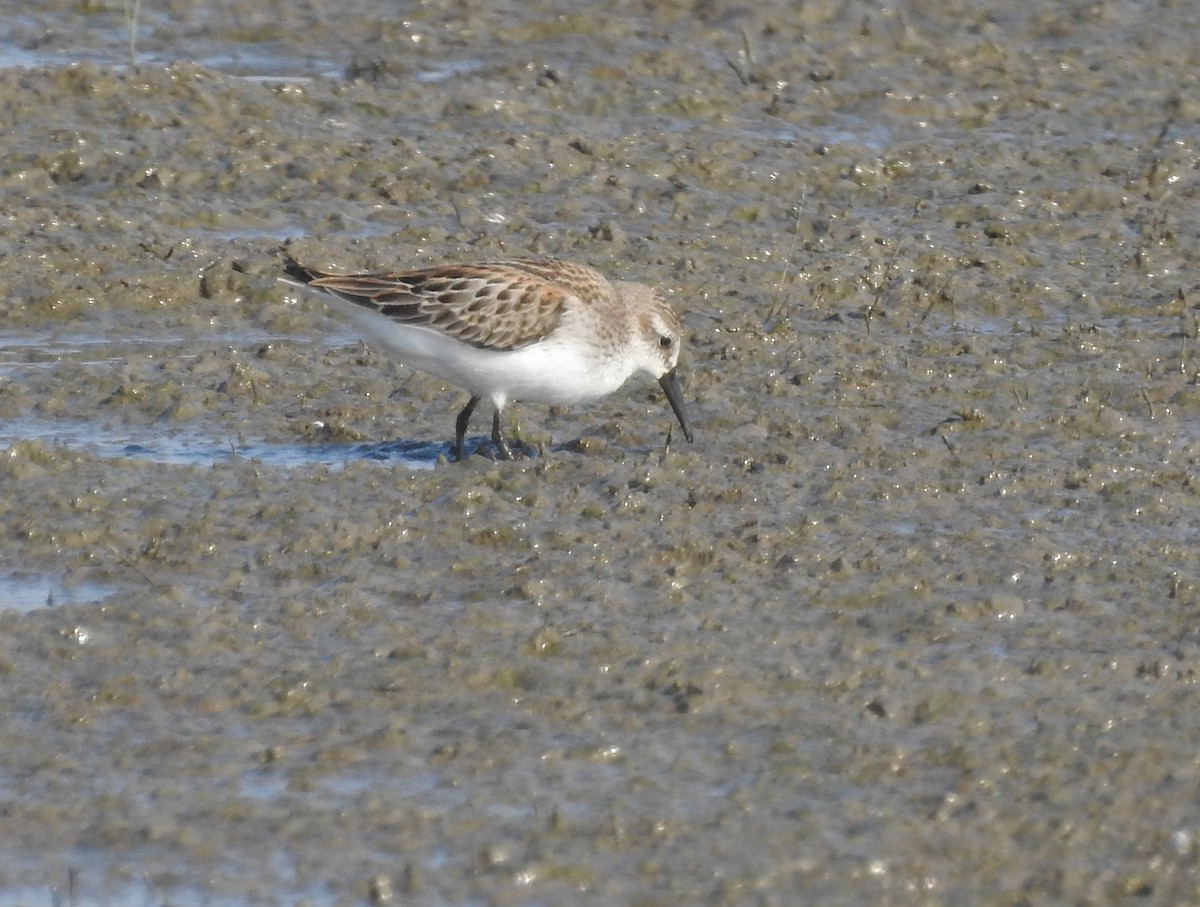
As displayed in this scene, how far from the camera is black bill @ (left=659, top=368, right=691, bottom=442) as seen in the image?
9.87 meters

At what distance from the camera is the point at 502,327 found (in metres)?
9.45

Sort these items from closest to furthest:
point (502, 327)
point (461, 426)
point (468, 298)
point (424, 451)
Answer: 1. point (502, 327)
2. point (468, 298)
3. point (461, 426)
4. point (424, 451)

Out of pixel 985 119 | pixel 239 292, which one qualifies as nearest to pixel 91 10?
pixel 239 292

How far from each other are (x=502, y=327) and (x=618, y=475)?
2.86 ft

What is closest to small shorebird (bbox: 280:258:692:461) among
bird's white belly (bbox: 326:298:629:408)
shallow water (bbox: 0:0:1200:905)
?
bird's white belly (bbox: 326:298:629:408)

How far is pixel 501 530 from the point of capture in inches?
341

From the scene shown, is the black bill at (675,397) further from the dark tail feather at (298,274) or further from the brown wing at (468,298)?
the dark tail feather at (298,274)

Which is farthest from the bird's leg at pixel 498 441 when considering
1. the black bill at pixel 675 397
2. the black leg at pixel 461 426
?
the black bill at pixel 675 397

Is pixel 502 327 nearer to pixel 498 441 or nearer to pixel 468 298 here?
pixel 468 298

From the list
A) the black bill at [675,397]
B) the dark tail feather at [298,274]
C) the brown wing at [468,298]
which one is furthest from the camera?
the black bill at [675,397]

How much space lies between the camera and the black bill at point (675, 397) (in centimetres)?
987

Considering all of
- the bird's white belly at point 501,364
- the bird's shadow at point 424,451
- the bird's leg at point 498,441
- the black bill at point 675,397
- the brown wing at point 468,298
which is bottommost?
the bird's shadow at point 424,451

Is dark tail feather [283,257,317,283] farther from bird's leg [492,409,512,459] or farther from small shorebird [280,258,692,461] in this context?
bird's leg [492,409,512,459]

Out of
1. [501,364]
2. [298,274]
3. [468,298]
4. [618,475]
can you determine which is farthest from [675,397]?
[298,274]
